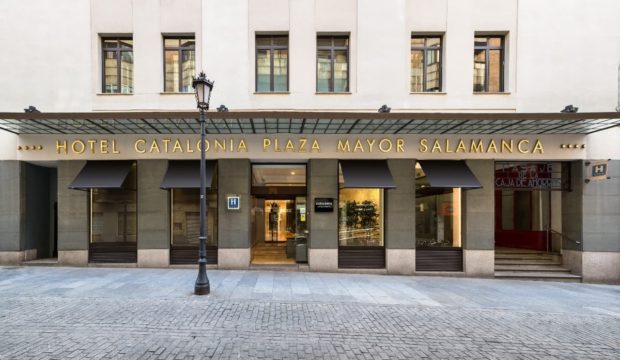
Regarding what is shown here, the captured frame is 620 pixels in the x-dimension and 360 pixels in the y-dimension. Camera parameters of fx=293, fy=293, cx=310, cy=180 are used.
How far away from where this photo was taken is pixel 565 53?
425 inches

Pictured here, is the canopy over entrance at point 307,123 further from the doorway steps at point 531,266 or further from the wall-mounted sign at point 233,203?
the doorway steps at point 531,266

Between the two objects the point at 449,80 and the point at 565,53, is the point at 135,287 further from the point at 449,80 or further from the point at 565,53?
the point at 565,53

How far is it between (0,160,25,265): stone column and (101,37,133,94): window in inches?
180

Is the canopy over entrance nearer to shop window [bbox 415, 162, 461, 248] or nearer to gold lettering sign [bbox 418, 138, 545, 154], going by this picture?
gold lettering sign [bbox 418, 138, 545, 154]

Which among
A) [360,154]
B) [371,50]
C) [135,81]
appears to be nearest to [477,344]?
[360,154]

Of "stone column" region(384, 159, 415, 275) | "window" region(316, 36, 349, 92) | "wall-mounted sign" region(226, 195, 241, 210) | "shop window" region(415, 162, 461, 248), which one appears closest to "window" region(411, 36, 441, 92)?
"window" region(316, 36, 349, 92)

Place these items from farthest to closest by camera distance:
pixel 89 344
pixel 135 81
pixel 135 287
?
pixel 135 81 < pixel 135 287 < pixel 89 344

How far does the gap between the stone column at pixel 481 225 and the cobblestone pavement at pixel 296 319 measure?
51.9 inches

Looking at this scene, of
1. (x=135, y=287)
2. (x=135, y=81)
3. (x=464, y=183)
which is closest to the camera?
(x=135, y=287)

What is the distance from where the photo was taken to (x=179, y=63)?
37.0 ft

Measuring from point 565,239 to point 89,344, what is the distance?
15.2m

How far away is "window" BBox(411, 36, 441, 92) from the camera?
1116cm

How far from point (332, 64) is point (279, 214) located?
277 inches

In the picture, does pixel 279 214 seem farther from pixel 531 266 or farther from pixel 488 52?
pixel 488 52
